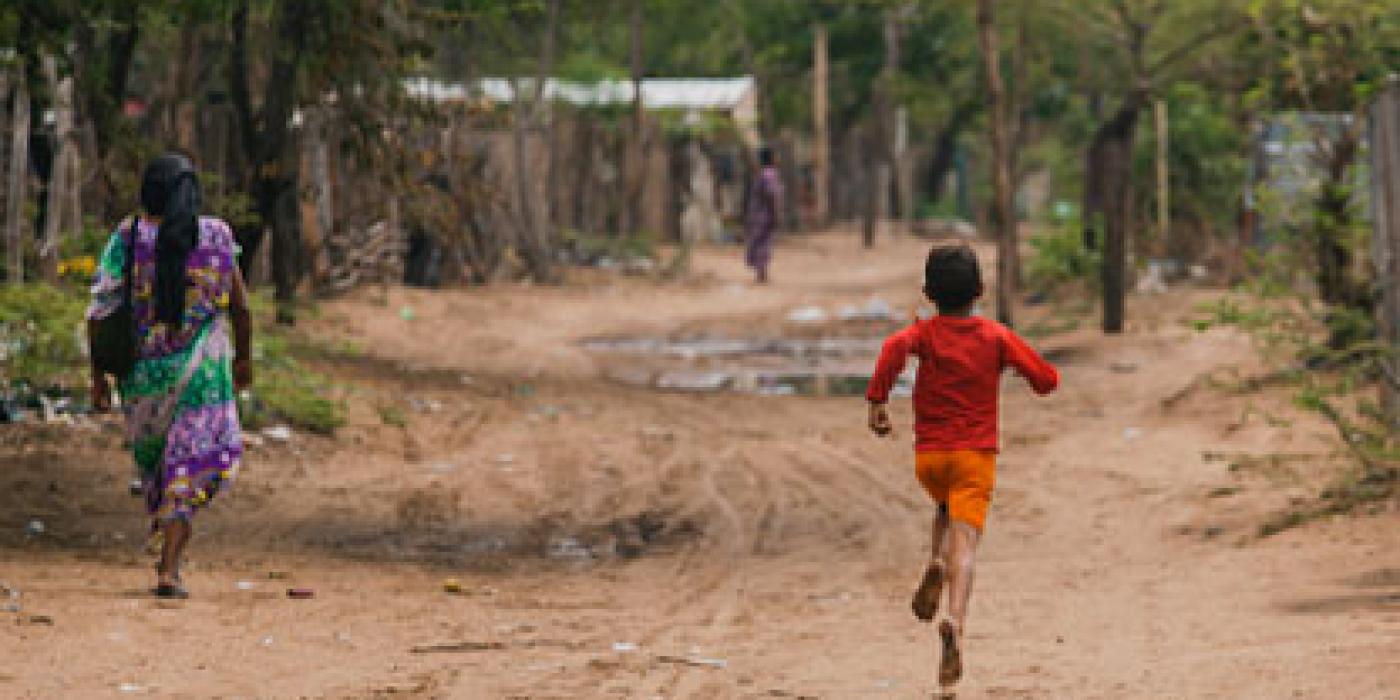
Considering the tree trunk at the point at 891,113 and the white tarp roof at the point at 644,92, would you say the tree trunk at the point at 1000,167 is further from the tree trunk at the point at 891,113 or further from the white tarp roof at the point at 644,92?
the tree trunk at the point at 891,113

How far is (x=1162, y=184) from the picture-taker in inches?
1064

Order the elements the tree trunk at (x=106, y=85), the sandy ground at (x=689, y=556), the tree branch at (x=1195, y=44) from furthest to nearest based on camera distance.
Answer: the tree branch at (x=1195, y=44), the tree trunk at (x=106, y=85), the sandy ground at (x=689, y=556)

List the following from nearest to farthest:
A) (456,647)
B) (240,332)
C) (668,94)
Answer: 1. (456,647)
2. (240,332)
3. (668,94)

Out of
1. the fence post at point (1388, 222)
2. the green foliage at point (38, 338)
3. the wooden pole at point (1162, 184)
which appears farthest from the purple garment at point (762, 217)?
the fence post at point (1388, 222)

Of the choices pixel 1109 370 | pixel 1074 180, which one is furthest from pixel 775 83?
pixel 1109 370

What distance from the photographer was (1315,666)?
6.32 m

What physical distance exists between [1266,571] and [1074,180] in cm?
2465

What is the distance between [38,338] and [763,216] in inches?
726

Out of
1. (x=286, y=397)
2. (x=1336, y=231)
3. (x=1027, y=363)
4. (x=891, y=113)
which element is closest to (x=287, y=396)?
(x=286, y=397)

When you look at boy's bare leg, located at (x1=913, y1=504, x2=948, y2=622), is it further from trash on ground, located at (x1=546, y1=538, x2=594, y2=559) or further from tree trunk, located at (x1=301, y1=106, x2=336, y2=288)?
tree trunk, located at (x1=301, y1=106, x2=336, y2=288)

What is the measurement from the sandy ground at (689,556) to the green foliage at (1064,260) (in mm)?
4575

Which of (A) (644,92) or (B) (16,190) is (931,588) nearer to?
(B) (16,190)

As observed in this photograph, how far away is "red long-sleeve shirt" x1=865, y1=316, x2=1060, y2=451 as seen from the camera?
21.2 feet

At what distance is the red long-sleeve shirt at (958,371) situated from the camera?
6461mm
